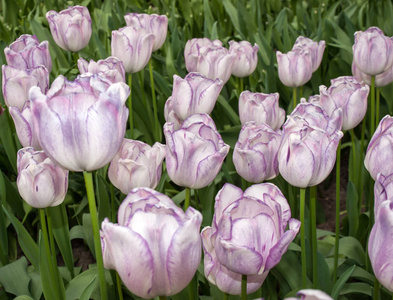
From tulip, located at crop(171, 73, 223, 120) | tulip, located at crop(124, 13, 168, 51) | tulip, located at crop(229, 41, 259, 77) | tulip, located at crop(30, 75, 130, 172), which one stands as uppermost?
tulip, located at crop(30, 75, 130, 172)

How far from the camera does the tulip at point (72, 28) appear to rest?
6.72 feet

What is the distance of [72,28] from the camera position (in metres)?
2.04

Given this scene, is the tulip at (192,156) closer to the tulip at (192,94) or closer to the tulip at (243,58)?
the tulip at (192,94)

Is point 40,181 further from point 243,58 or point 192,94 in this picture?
point 243,58

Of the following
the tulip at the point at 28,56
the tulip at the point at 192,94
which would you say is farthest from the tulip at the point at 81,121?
the tulip at the point at 28,56

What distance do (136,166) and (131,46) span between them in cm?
70

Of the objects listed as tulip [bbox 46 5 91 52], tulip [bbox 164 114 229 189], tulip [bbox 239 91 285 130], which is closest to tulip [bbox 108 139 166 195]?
tulip [bbox 164 114 229 189]

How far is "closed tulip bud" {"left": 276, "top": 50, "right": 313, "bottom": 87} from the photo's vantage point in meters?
1.85

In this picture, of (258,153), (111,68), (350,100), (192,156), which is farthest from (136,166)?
(350,100)

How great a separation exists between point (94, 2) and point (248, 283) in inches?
130

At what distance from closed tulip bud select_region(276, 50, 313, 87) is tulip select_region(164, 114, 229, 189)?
799 mm

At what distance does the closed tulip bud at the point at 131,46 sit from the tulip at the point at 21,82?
29 centimetres

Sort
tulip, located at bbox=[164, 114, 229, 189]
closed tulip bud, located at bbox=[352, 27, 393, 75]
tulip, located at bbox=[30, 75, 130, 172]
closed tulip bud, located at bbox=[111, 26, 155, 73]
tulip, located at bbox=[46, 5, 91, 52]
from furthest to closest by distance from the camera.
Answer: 1. tulip, located at bbox=[46, 5, 91, 52]
2. closed tulip bud, located at bbox=[111, 26, 155, 73]
3. closed tulip bud, located at bbox=[352, 27, 393, 75]
4. tulip, located at bbox=[164, 114, 229, 189]
5. tulip, located at bbox=[30, 75, 130, 172]

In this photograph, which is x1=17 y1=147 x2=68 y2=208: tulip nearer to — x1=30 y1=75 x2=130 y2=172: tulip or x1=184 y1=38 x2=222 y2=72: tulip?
x1=30 y1=75 x2=130 y2=172: tulip
